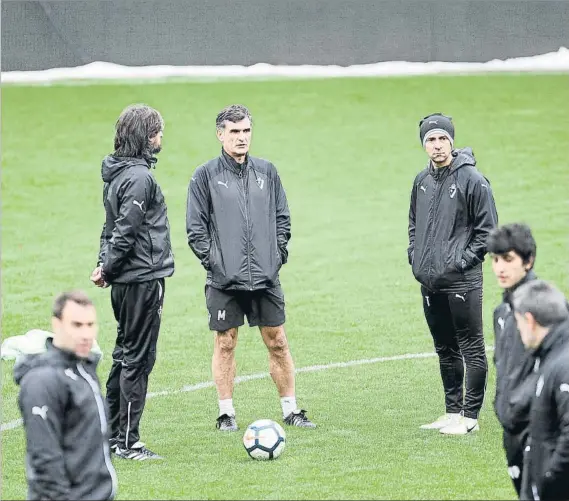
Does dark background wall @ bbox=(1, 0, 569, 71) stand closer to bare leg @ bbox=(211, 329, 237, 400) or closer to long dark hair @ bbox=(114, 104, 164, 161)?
long dark hair @ bbox=(114, 104, 164, 161)

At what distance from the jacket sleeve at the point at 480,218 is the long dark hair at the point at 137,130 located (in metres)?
2.18

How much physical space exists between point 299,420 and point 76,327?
12.0 feet

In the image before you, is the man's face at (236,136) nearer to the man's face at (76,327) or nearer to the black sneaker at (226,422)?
the black sneaker at (226,422)

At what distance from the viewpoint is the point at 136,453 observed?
325 inches

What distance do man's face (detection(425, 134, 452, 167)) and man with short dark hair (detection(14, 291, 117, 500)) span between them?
357cm

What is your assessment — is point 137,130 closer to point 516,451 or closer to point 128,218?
point 128,218

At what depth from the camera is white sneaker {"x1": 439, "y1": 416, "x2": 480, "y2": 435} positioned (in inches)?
348

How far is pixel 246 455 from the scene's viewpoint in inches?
329

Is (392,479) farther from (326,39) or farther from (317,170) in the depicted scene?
(317,170)

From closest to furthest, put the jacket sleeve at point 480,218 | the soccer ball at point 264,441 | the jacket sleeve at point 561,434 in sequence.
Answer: the jacket sleeve at point 561,434 < the soccer ball at point 264,441 < the jacket sleeve at point 480,218

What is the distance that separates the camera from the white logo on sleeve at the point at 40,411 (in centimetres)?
567

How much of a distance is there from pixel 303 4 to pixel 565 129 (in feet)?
57.6

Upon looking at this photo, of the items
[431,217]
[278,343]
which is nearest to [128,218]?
[278,343]

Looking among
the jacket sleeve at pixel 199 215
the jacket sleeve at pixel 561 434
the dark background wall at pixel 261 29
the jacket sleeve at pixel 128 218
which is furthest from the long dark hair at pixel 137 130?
the jacket sleeve at pixel 561 434
